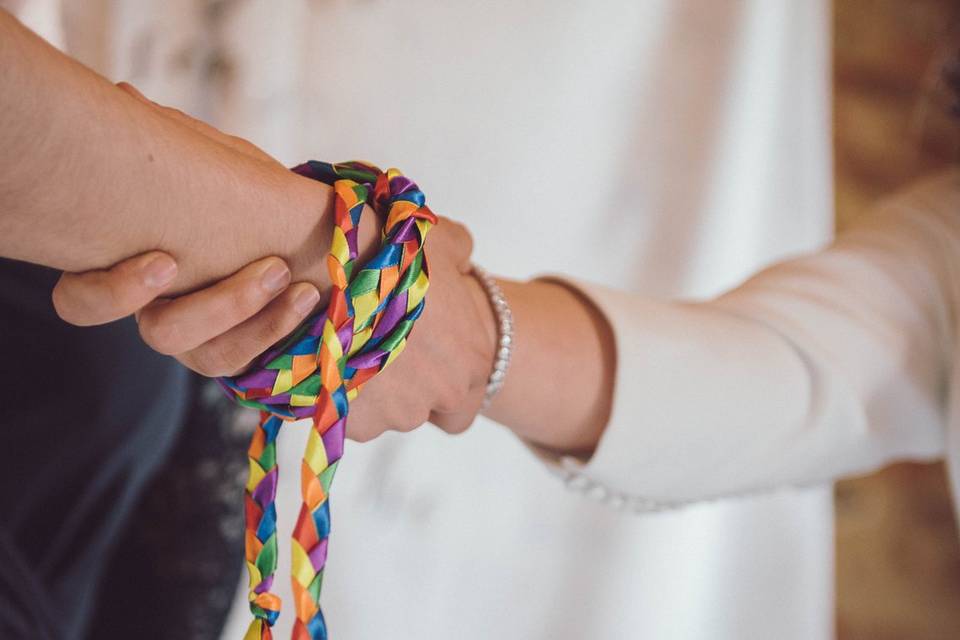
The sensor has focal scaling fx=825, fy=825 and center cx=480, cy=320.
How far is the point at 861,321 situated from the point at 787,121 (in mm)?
361

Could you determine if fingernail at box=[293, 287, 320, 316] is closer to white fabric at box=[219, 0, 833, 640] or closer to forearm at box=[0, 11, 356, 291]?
forearm at box=[0, 11, 356, 291]

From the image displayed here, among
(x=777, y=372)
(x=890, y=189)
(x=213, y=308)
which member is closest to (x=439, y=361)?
(x=213, y=308)

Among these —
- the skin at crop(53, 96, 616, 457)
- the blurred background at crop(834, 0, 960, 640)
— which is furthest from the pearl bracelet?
the blurred background at crop(834, 0, 960, 640)

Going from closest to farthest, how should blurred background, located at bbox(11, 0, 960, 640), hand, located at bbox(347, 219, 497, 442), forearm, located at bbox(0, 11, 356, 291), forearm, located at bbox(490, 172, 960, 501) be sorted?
forearm, located at bbox(0, 11, 356, 291) → hand, located at bbox(347, 219, 497, 442) → forearm, located at bbox(490, 172, 960, 501) → blurred background, located at bbox(11, 0, 960, 640)

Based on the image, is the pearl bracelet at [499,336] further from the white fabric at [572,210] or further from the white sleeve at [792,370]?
the white fabric at [572,210]

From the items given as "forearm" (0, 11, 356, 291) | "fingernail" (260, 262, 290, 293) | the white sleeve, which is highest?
"forearm" (0, 11, 356, 291)

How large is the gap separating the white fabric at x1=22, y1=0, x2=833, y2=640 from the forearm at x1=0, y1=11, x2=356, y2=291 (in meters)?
0.37

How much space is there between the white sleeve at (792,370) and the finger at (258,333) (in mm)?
236

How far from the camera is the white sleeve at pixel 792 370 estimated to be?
53cm

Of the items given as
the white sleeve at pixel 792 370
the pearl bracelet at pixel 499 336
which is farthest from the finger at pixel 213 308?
the white sleeve at pixel 792 370

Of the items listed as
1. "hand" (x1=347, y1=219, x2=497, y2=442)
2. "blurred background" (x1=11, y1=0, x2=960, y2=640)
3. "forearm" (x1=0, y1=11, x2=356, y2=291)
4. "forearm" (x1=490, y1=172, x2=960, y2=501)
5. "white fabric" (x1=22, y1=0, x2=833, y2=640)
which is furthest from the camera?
"blurred background" (x1=11, y1=0, x2=960, y2=640)

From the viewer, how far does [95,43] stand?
680 mm

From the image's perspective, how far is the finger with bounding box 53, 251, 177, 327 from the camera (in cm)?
32

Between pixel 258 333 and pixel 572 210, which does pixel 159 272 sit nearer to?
pixel 258 333
